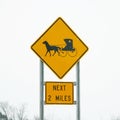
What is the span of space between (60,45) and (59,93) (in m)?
1.13

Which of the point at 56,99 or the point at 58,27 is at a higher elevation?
the point at 58,27

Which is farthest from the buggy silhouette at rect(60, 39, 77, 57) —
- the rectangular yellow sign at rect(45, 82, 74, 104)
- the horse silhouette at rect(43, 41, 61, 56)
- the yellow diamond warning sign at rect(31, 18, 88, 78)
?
the rectangular yellow sign at rect(45, 82, 74, 104)

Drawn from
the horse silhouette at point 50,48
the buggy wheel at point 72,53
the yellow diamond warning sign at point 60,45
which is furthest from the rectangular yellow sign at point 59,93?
the horse silhouette at point 50,48

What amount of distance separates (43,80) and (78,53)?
1.03 metres

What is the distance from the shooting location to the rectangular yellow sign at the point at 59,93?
1608 cm

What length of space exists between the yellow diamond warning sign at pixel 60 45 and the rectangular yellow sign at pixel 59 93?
461mm

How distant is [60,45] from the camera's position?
647 inches

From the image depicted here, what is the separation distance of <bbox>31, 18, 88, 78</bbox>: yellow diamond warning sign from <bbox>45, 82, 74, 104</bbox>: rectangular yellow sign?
461 millimetres

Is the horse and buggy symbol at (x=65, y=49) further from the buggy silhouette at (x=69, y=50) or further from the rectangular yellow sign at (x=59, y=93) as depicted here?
the rectangular yellow sign at (x=59, y=93)

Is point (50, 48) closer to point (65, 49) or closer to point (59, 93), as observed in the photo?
point (65, 49)

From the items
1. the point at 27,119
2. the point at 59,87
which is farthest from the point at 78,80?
the point at 27,119

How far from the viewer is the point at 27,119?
380ft

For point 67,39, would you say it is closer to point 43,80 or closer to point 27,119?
point 43,80

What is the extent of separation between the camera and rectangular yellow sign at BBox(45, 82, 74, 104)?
16.1 meters
